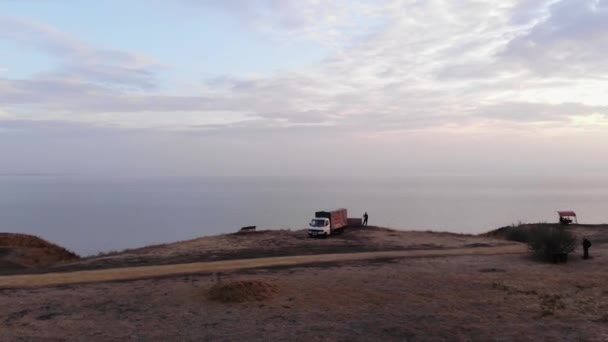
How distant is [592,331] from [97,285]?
54.2 ft

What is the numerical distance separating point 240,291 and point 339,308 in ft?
11.1

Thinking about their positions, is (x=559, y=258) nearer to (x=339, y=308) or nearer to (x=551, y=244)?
(x=551, y=244)

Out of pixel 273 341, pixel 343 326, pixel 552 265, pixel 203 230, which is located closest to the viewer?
pixel 273 341

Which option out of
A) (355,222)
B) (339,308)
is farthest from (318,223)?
(339,308)

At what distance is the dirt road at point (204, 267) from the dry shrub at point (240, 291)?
16.3ft

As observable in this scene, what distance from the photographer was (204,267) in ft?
79.0

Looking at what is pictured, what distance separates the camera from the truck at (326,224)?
119 feet

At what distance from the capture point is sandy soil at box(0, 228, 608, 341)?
14125mm

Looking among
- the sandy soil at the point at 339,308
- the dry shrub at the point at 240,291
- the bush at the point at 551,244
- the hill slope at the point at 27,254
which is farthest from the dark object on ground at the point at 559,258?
the hill slope at the point at 27,254

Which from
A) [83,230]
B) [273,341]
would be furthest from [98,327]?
[83,230]

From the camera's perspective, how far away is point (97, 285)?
66.3 feet

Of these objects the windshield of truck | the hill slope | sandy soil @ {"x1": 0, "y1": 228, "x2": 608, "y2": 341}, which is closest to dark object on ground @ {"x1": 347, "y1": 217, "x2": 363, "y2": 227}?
the windshield of truck

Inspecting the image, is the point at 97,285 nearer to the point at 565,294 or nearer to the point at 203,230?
the point at 565,294

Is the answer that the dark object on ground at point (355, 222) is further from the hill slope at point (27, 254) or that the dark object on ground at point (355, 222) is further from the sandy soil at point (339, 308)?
the hill slope at point (27, 254)
